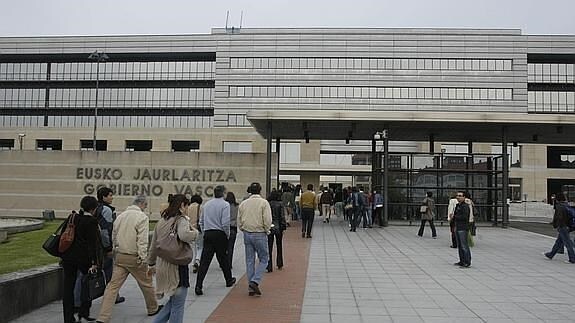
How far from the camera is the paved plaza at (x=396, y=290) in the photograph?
297 inches

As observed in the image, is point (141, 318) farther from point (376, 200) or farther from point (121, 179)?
point (121, 179)

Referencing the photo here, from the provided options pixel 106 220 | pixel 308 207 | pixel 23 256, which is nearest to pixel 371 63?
pixel 308 207

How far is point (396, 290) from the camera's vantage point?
369 inches

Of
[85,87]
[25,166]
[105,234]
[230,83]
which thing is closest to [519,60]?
[230,83]

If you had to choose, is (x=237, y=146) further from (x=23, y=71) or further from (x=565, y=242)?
(x=565, y=242)

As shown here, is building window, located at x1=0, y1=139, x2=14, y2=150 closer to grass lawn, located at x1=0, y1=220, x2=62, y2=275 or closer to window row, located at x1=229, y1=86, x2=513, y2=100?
window row, located at x1=229, y1=86, x2=513, y2=100

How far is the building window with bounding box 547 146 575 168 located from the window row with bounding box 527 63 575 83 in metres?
8.96

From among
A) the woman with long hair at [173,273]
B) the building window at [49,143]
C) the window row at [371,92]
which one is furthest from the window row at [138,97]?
the woman with long hair at [173,273]

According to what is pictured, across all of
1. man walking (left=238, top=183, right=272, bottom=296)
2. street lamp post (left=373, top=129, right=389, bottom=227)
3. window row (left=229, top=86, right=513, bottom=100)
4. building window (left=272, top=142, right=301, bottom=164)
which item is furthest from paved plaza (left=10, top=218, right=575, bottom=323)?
window row (left=229, top=86, right=513, bottom=100)

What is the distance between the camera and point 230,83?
65750 millimetres

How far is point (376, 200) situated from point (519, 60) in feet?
170

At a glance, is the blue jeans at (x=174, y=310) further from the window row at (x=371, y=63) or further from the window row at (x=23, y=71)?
the window row at (x=23, y=71)

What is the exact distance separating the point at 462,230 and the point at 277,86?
54448 mm

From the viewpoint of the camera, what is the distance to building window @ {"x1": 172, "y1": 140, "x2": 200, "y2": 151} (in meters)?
65.2
